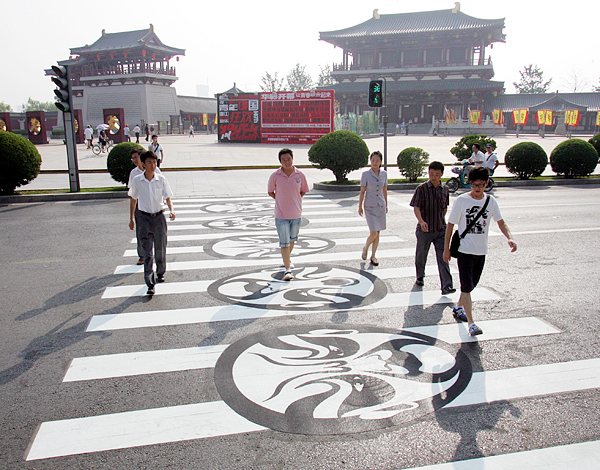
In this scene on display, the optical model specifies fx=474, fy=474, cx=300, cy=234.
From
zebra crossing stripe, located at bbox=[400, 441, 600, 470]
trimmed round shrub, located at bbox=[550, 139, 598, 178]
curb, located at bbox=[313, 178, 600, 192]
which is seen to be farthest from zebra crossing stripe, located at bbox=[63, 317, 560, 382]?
trimmed round shrub, located at bbox=[550, 139, 598, 178]

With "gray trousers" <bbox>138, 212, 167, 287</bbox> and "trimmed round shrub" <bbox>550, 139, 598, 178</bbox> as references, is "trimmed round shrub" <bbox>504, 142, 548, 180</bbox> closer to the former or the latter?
"trimmed round shrub" <bbox>550, 139, 598, 178</bbox>

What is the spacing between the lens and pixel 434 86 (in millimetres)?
52781

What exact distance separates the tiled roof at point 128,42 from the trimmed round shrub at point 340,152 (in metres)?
48.9

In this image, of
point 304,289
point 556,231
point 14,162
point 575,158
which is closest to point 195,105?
point 14,162

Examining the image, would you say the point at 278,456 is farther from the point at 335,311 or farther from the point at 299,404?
the point at 335,311

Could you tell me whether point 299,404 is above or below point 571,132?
below

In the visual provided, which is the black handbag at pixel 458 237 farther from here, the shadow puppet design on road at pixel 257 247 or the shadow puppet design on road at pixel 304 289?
the shadow puppet design on road at pixel 257 247

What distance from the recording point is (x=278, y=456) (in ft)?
10.1

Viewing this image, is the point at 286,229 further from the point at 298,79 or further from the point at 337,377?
the point at 298,79

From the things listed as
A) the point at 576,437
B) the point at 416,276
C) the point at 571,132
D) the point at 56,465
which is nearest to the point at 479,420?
the point at 576,437

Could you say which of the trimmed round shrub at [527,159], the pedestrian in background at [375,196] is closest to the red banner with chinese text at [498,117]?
the trimmed round shrub at [527,159]

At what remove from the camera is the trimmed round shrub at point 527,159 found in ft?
56.4

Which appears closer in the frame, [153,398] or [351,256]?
[153,398]

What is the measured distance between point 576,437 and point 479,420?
0.63 metres
